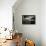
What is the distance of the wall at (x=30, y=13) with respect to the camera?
19.2 ft

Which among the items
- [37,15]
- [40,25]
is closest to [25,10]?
[37,15]

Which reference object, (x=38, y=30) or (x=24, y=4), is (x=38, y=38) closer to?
(x=38, y=30)

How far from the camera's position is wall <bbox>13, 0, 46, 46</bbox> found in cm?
584

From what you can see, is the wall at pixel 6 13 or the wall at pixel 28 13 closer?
the wall at pixel 6 13

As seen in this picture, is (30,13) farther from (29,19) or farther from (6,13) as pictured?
(6,13)

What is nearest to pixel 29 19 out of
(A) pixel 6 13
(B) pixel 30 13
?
(B) pixel 30 13

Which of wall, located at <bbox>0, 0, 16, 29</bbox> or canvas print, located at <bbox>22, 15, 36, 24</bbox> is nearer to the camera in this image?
wall, located at <bbox>0, 0, 16, 29</bbox>

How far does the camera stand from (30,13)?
5863mm

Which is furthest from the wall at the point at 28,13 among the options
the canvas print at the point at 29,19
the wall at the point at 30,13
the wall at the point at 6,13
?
the wall at the point at 6,13

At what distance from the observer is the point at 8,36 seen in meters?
3.79

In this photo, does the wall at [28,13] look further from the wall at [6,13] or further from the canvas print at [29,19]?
the wall at [6,13]

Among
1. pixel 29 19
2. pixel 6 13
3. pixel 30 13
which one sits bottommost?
pixel 29 19

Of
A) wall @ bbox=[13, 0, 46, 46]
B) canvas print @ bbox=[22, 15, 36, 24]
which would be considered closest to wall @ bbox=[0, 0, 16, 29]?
wall @ bbox=[13, 0, 46, 46]

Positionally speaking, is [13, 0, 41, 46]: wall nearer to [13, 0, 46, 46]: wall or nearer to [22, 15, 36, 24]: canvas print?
[13, 0, 46, 46]: wall
